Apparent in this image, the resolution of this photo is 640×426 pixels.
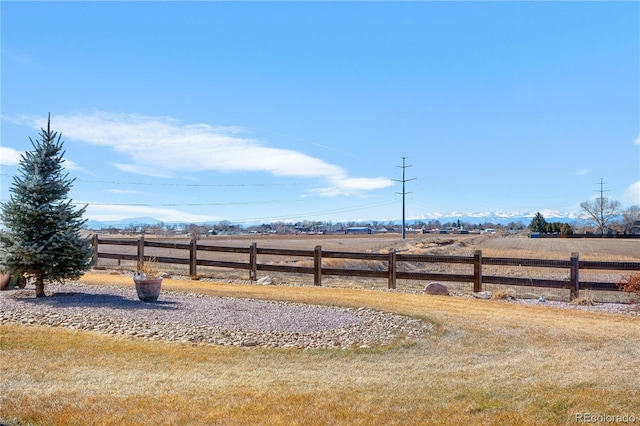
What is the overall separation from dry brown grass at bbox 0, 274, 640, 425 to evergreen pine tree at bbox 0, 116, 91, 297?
332 centimetres

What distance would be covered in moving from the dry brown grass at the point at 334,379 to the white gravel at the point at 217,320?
501mm

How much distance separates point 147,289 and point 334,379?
21.6 ft

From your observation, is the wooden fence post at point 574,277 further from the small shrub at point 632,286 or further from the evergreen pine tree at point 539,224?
the evergreen pine tree at point 539,224

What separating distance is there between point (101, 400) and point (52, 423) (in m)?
0.57

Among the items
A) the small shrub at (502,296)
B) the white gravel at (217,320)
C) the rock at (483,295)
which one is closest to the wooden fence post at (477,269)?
the rock at (483,295)

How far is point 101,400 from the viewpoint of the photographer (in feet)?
17.3

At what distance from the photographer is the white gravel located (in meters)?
8.19

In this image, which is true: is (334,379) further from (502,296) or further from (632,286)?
(632,286)

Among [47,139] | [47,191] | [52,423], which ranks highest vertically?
[47,139]

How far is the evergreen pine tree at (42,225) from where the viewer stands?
1163 centimetres

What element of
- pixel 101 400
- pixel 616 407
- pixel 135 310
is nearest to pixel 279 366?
pixel 101 400

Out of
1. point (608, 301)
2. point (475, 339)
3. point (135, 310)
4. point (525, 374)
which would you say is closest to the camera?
point (525, 374)

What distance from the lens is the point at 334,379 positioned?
5926 millimetres

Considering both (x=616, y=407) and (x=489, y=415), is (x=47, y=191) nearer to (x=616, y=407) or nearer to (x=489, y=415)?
(x=489, y=415)
